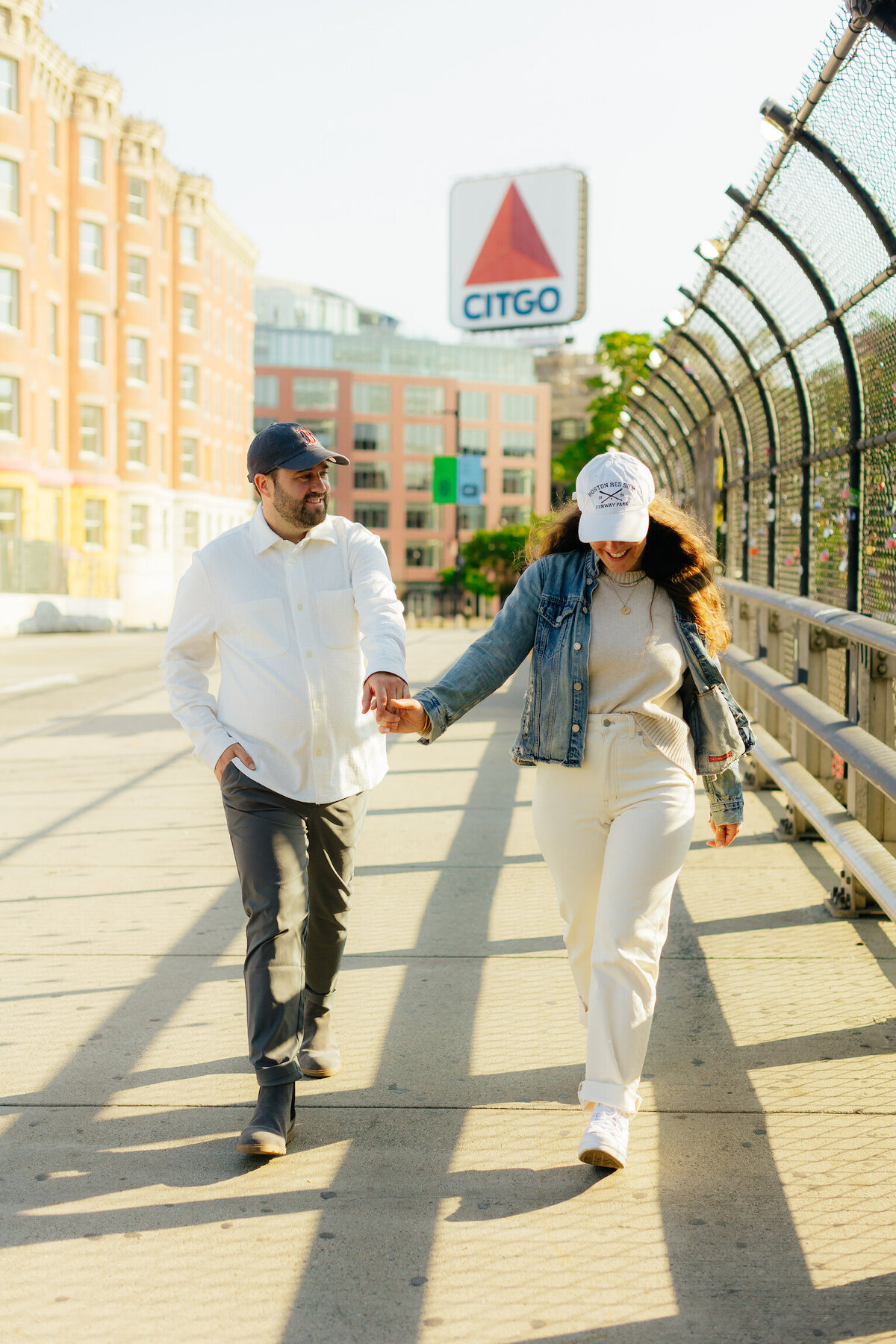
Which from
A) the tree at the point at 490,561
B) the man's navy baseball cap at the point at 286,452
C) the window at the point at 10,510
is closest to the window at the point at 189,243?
the window at the point at 10,510

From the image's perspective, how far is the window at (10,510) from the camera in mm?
40594

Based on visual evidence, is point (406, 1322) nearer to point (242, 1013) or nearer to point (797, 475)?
point (242, 1013)

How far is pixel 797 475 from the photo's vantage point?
859cm

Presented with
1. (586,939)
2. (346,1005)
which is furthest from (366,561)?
(346,1005)

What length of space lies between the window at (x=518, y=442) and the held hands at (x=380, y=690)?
340ft

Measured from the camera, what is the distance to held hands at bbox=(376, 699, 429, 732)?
3699 millimetres

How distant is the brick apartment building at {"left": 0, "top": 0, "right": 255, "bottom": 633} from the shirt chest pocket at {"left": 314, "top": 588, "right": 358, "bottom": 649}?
32030mm

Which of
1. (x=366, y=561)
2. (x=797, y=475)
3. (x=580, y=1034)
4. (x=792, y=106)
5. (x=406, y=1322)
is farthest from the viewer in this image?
(x=797, y=475)

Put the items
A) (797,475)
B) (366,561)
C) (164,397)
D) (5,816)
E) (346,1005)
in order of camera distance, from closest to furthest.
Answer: (366,561), (346,1005), (5,816), (797,475), (164,397)

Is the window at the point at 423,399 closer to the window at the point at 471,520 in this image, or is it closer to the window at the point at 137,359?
the window at the point at 471,520

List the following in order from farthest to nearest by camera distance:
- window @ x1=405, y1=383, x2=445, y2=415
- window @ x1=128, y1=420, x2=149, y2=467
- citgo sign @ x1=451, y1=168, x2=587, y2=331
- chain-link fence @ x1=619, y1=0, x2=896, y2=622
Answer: window @ x1=405, y1=383, x2=445, y2=415, window @ x1=128, y1=420, x2=149, y2=467, citgo sign @ x1=451, y1=168, x2=587, y2=331, chain-link fence @ x1=619, y1=0, x2=896, y2=622

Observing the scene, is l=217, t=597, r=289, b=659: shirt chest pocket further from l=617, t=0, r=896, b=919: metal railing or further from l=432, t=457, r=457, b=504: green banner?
l=432, t=457, r=457, b=504: green banner

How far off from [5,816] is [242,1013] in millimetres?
3764

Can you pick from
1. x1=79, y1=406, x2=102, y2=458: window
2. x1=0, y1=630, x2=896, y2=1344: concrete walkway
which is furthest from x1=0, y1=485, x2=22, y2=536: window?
x1=0, y1=630, x2=896, y2=1344: concrete walkway
